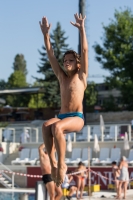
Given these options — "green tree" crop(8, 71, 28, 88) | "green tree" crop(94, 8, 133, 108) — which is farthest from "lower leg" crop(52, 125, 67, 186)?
"green tree" crop(8, 71, 28, 88)

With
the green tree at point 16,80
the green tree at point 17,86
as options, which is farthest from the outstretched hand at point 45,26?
the green tree at point 16,80

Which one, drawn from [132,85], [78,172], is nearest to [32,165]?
[78,172]

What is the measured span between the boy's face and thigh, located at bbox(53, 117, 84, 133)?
0.65m

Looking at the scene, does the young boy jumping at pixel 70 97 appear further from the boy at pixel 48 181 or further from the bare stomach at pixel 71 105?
the boy at pixel 48 181

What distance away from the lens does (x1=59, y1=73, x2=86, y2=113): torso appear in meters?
6.49

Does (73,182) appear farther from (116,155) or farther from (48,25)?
(48,25)

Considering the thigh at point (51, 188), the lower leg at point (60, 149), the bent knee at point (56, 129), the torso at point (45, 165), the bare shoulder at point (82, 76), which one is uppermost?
the bare shoulder at point (82, 76)

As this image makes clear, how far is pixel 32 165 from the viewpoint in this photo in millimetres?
24391

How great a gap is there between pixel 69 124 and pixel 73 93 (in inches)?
17.0

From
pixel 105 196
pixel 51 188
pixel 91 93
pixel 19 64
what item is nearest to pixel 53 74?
pixel 91 93

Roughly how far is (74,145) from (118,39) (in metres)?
16.3

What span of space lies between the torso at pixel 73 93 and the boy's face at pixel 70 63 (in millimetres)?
113

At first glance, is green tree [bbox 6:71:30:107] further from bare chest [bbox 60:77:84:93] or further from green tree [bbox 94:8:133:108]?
bare chest [bbox 60:77:84:93]

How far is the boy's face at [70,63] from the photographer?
21.4 feet
